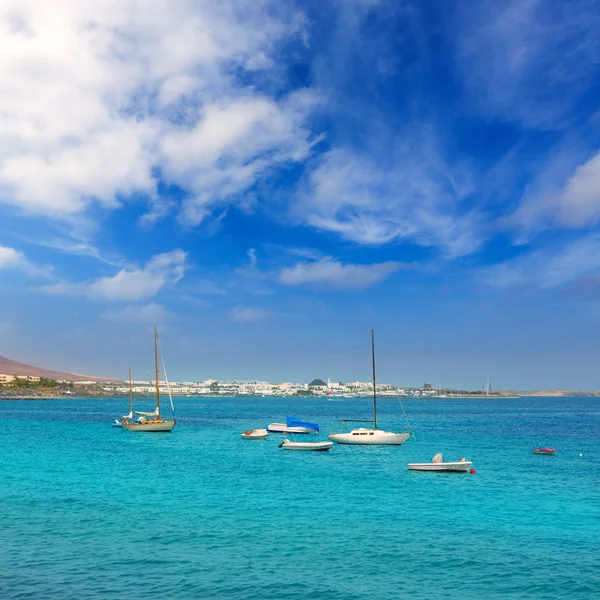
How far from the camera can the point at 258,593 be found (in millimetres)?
22172

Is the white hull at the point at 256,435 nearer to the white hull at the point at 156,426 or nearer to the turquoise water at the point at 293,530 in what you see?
the white hull at the point at 156,426

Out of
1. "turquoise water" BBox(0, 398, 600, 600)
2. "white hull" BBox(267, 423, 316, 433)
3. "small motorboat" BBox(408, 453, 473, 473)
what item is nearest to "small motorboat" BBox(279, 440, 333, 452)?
"turquoise water" BBox(0, 398, 600, 600)

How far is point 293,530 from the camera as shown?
31.6 m

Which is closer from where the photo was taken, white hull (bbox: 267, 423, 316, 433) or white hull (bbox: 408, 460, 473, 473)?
white hull (bbox: 408, 460, 473, 473)

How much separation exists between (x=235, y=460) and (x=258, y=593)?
42.7 meters

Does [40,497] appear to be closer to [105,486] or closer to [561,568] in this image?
[105,486]

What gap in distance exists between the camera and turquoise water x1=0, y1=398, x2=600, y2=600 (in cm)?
2323

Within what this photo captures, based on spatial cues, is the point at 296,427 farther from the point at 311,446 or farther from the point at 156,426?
the point at 311,446

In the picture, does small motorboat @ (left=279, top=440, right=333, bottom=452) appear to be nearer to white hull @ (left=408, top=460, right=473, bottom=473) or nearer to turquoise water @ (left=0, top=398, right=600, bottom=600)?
turquoise water @ (left=0, top=398, right=600, bottom=600)

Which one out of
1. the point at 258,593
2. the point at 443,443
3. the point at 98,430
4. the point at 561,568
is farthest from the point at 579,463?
the point at 98,430

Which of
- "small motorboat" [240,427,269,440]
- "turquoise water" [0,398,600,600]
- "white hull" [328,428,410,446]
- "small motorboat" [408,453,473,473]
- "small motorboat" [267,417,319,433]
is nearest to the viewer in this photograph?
"turquoise water" [0,398,600,600]

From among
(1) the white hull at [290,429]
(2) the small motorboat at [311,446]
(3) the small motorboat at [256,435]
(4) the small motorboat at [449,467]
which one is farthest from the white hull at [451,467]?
(1) the white hull at [290,429]

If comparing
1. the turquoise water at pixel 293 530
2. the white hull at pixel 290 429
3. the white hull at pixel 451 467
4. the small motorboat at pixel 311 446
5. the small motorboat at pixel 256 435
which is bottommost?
the white hull at pixel 290 429

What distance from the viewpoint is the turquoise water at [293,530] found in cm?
2323
